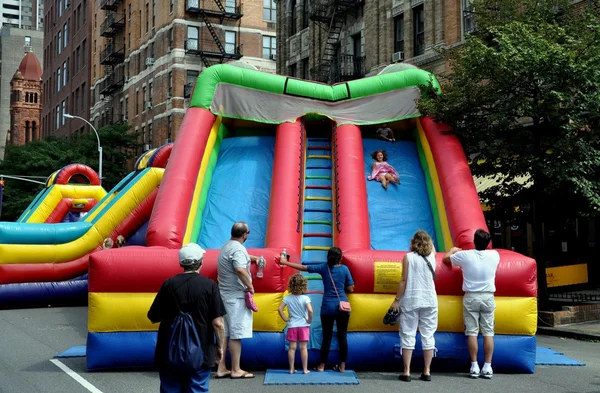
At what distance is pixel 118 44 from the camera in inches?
2242

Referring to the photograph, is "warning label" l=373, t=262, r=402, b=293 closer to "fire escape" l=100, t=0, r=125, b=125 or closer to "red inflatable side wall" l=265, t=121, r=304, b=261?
"red inflatable side wall" l=265, t=121, r=304, b=261

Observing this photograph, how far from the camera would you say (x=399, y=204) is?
450 inches

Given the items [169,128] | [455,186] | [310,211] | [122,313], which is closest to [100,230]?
[310,211]

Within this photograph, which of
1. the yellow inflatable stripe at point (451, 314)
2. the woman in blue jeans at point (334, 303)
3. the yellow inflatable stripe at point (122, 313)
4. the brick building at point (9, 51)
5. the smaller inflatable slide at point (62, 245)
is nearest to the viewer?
the woman in blue jeans at point (334, 303)

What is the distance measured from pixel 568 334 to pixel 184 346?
9.32m

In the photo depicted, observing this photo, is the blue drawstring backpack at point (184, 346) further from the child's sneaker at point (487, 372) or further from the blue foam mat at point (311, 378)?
the child's sneaker at point (487, 372)

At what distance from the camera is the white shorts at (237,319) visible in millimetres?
8188

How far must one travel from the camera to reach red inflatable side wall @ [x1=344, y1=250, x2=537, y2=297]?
28.8 ft

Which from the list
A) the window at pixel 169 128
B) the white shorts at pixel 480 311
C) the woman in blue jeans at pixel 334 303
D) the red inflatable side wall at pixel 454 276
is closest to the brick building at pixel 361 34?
the window at pixel 169 128

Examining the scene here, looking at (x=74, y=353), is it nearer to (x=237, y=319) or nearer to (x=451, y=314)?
(x=237, y=319)

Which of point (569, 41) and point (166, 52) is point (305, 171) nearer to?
point (569, 41)

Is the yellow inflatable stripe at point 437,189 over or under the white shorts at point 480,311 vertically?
over

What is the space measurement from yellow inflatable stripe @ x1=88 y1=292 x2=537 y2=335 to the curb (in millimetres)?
4151

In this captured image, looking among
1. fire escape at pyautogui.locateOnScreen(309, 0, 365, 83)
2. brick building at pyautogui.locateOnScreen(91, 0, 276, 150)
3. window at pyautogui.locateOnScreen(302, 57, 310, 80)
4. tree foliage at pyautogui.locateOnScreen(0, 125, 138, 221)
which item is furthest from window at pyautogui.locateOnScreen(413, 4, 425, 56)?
tree foliage at pyautogui.locateOnScreen(0, 125, 138, 221)
